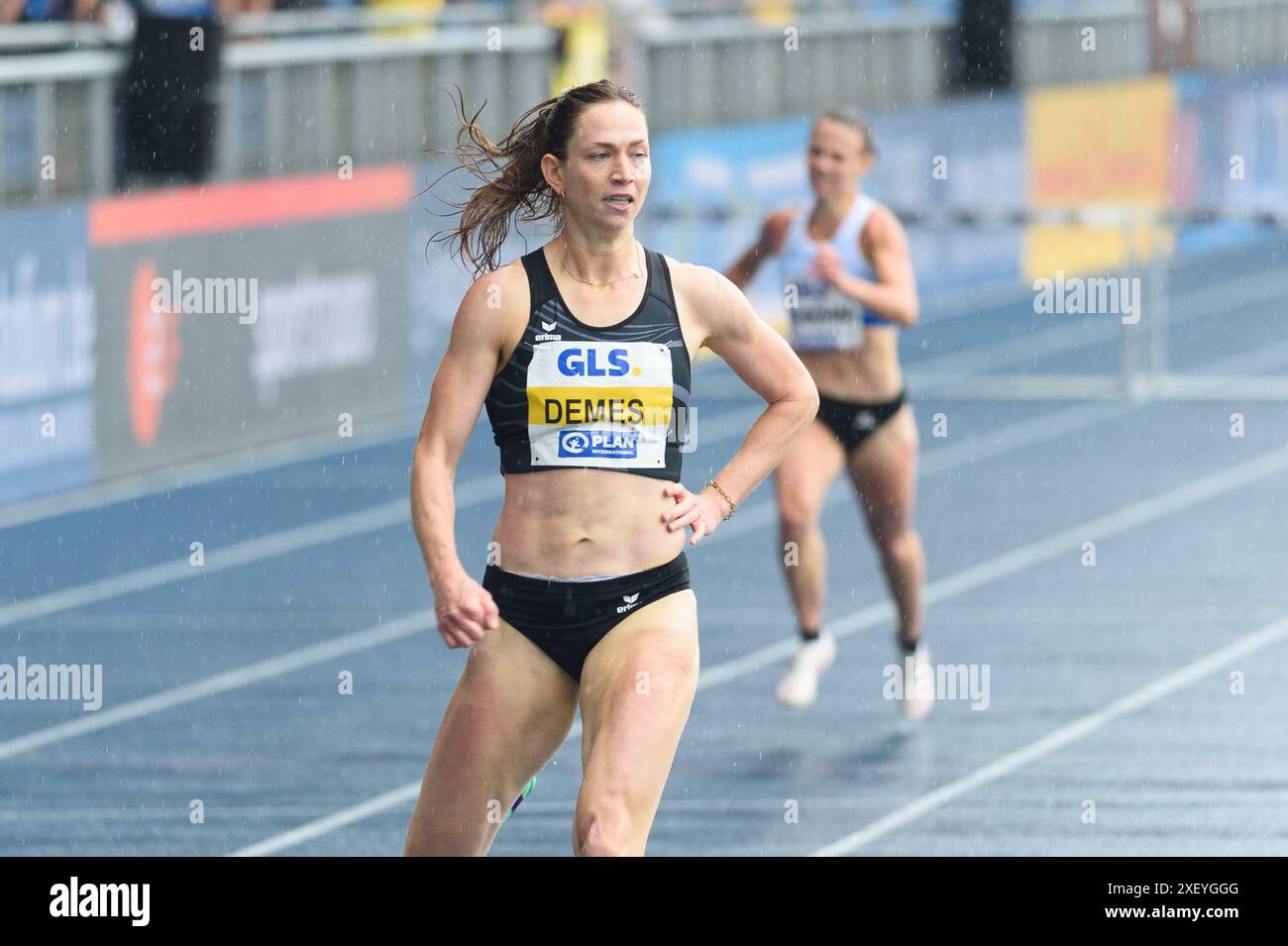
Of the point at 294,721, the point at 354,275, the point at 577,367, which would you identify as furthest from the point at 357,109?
the point at 577,367

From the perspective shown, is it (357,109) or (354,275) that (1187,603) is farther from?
(357,109)

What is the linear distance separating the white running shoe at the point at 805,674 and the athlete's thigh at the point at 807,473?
0.60 meters

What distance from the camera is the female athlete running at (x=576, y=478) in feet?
19.6

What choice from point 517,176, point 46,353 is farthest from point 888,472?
point 46,353

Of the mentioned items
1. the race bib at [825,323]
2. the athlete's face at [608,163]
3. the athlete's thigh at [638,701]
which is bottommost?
the athlete's thigh at [638,701]

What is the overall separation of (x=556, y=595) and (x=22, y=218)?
31.1ft

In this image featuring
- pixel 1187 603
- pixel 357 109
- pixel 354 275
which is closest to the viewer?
pixel 1187 603

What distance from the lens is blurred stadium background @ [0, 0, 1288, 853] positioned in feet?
36.8

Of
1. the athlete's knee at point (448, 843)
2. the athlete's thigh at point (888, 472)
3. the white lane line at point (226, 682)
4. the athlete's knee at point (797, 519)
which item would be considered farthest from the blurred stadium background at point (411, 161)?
the athlete's knee at point (448, 843)

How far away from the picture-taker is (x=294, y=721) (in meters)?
10.4

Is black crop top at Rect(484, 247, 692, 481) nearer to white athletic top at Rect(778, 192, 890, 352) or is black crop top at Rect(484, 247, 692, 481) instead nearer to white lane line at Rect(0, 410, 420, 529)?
white athletic top at Rect(778, 192, 890, 352)

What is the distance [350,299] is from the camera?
17.8 metres

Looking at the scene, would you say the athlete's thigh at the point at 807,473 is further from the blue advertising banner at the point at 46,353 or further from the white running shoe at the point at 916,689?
the blue advertising banner at the point at 46,353

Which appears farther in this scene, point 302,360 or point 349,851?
point 302,360
